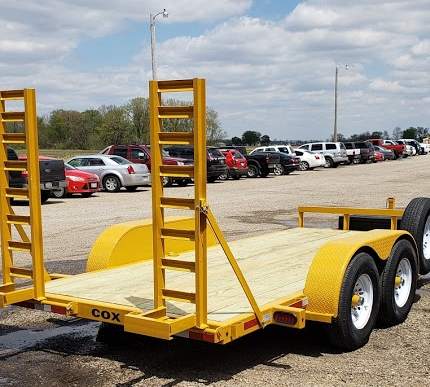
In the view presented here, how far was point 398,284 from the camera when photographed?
6.45 metres

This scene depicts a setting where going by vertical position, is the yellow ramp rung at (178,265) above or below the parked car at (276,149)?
below

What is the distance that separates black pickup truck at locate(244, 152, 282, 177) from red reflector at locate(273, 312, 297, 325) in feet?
93.9

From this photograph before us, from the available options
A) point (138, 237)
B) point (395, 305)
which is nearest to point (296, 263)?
point (395, 305)

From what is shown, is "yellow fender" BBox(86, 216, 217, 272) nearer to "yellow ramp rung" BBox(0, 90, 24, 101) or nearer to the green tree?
"yellow ramp rung" BBox(0, 90, 24, 101)

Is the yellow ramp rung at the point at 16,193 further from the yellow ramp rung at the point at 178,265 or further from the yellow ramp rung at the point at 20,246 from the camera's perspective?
the yellow ramp rung at the point at 178,265

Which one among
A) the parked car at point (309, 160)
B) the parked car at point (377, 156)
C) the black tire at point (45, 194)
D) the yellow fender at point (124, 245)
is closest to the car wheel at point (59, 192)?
the black tire at point (45, 194)

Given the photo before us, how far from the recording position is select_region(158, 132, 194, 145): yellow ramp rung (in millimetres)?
4471

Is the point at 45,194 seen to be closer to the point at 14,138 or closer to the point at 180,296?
the point at 14,138

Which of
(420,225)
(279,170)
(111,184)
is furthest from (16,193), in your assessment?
(279,170)

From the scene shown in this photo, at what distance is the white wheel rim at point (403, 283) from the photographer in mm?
6484

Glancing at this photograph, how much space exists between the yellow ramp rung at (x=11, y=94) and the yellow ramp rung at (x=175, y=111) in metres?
1.32

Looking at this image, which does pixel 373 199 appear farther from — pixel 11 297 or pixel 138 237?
pixel 11 297

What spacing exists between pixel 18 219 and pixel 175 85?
185cm

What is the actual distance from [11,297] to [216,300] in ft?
A: 5.44
